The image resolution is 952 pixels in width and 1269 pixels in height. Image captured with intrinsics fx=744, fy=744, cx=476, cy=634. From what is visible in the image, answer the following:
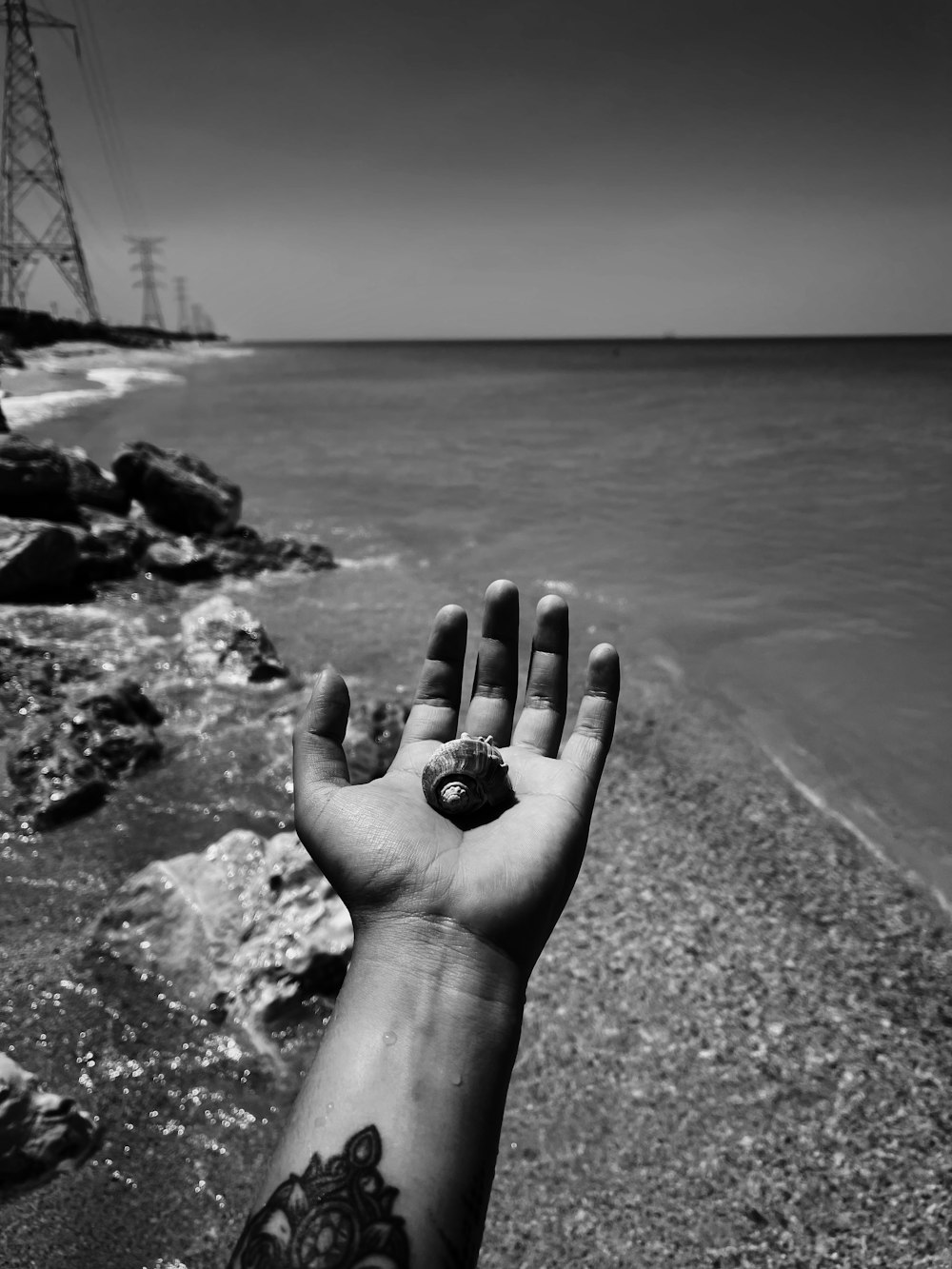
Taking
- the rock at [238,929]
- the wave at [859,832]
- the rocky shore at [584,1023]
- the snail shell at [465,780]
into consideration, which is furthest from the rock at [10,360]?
the snail shell at [465,780]

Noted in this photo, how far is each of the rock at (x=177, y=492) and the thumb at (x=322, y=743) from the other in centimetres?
1043

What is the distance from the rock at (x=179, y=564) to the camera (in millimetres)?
10367

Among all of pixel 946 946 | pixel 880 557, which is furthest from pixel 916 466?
pixel 946 946

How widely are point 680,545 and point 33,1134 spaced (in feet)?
40.8

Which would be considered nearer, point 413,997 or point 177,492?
point 413,997

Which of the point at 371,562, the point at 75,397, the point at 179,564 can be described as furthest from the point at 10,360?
the point at 179,564

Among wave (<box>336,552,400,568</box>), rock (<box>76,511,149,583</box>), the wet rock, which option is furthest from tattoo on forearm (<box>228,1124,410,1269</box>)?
wave (<box>336,552,400,568</box>)

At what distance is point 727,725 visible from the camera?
22.7 ft

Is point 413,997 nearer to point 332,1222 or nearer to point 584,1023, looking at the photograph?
point 332,1222

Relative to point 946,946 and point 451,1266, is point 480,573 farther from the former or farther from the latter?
point 451,1266

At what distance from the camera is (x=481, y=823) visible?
2840 millimetres

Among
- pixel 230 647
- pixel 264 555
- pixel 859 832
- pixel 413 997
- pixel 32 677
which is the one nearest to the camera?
pixel 413 997

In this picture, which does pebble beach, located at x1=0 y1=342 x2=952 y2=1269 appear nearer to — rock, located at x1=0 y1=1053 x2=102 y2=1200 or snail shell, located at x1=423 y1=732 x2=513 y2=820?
rock, located at x1=0 y1=1053 x2=102 y2=1200

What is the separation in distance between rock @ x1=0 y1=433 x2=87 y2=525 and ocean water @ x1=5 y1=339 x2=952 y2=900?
3397 millimetres
